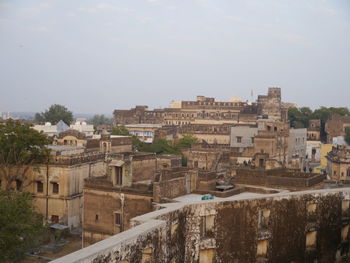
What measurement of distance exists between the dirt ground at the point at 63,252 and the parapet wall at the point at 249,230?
1320 centimetres

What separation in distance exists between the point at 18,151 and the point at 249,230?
2080 cm

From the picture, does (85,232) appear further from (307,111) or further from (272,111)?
(307,111)

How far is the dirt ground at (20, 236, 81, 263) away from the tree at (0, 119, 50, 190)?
20.5ft

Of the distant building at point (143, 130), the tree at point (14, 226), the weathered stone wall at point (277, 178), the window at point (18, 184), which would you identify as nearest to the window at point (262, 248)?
the weathered stone wall at point (277, 178)

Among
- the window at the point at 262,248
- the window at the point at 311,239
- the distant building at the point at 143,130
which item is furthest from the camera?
the distant building at the point at 143,130

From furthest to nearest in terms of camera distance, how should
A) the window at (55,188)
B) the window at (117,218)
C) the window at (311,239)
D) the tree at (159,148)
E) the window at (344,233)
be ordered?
the tree at (159,148) → the window at (55,188) → the window at (117,218) → the window at (344,233) → the window at (311,239)

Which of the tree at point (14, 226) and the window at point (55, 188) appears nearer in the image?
the tree at point (14, 226)

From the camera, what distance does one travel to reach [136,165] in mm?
32188

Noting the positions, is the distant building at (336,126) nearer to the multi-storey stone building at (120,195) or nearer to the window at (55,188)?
the window at (55,188)

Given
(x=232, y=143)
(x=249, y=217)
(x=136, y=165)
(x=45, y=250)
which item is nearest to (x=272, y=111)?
(x=232, y=143)

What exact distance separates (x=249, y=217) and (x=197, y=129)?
49133 millimetres

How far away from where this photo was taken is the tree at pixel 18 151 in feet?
113

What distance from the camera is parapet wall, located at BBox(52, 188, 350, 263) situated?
51.8 ft

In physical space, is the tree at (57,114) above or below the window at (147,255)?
above
